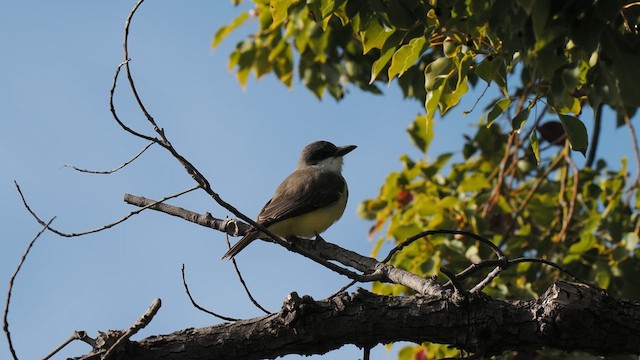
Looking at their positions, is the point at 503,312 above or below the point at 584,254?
below

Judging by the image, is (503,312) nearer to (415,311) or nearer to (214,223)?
(415,311)

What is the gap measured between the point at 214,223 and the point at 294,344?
1889mm

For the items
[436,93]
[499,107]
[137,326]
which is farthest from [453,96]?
[137,326]

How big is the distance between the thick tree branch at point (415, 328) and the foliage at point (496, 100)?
785 millimetres

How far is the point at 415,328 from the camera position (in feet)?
13.1

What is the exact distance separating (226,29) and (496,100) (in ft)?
8.46

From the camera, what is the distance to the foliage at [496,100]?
11.4ft

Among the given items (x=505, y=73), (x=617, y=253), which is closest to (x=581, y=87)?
(x=505, y=73)

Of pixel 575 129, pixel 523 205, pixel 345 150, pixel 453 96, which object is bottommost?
pixel 575 129

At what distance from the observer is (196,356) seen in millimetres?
4008

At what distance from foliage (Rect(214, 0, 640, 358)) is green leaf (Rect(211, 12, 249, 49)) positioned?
1 cm

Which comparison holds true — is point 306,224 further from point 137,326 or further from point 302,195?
point 137,326

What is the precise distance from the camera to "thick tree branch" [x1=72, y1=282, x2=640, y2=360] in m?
3.92

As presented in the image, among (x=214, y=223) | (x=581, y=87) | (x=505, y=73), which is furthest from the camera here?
(x=214, y=223)
